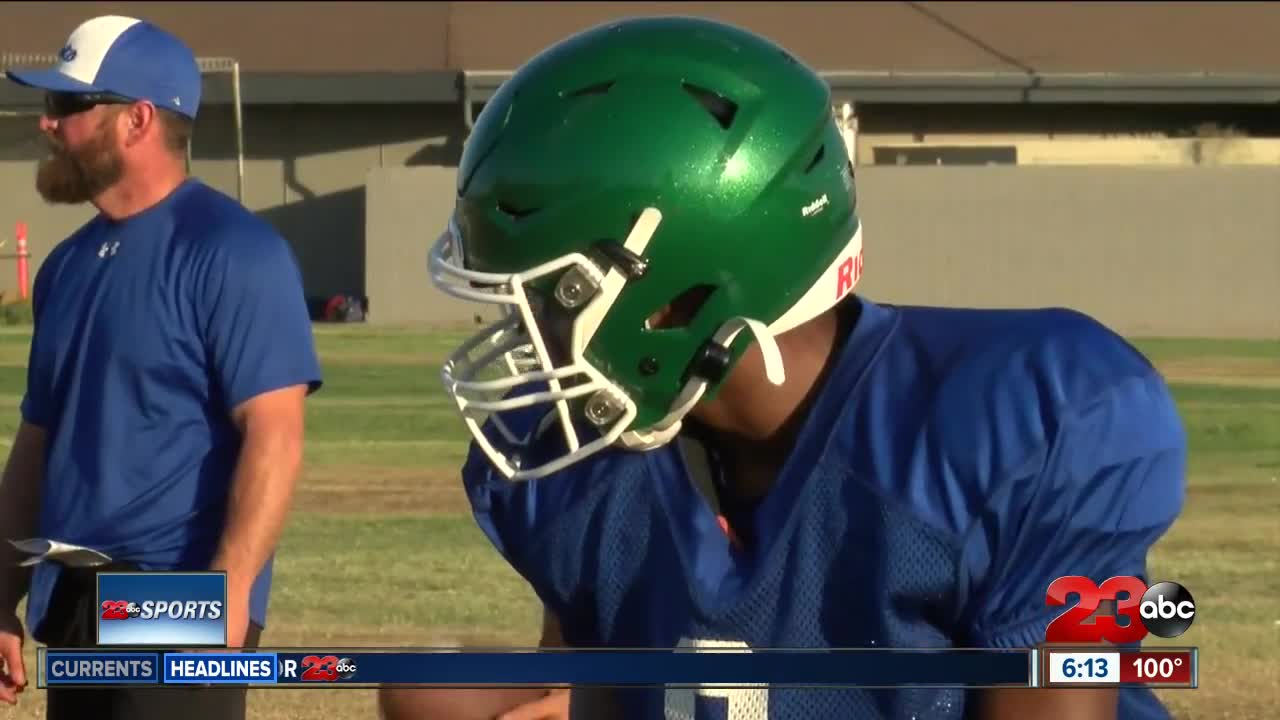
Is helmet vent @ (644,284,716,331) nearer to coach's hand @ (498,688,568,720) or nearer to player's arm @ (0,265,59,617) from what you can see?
coach's hand @ (498,688,568,720)

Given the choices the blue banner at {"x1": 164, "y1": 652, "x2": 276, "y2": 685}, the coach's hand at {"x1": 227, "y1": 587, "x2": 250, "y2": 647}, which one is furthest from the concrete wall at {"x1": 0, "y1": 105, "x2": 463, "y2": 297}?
the blue banner at {"x1": 164, "y1": 652, "x2": 276, "y2": 685}

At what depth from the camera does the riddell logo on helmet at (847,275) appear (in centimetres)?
265

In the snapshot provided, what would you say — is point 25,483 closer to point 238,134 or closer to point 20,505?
point 20,505

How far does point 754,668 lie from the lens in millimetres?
2428

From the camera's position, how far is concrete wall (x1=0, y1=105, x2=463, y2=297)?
2794cm

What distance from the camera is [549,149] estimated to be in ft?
8.09

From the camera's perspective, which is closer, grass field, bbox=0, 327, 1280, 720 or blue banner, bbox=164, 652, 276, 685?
blue banner, bbox=164, 652, 276, 685

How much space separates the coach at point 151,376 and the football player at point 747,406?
1.68 metres

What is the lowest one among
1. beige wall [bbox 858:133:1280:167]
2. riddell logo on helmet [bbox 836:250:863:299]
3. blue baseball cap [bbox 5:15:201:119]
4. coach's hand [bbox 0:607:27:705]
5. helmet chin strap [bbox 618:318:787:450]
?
beige wall [bbox 858:133:1280:167]

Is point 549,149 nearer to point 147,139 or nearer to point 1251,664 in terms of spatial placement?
point 147,139

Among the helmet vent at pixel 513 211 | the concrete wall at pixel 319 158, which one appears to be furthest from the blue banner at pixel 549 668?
the concrete wall at pixel 319 158

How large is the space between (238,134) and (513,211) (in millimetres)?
24333

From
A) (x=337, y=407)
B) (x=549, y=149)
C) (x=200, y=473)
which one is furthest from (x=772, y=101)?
(x=337, y=407)

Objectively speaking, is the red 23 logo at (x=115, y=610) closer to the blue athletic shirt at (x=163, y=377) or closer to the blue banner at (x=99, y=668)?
the blue banner at (x=99, y=668)
